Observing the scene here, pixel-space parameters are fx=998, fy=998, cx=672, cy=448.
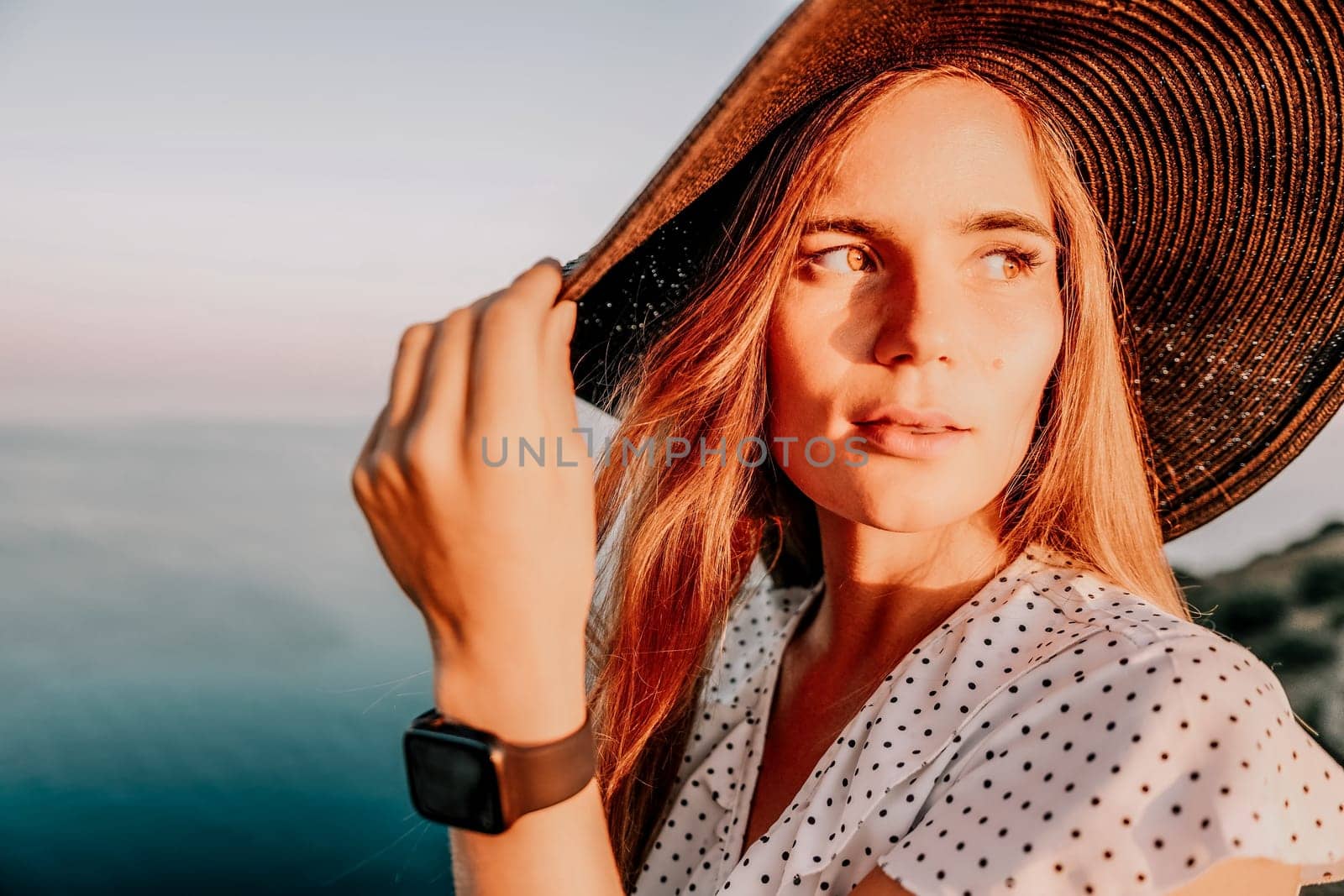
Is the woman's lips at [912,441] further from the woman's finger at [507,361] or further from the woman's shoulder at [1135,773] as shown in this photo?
the woman's finger at [507,361]

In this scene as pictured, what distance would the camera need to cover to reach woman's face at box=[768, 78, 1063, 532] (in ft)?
4.66

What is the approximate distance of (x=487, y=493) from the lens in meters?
1.16

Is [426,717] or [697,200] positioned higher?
[697,200]

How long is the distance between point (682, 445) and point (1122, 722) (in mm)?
886

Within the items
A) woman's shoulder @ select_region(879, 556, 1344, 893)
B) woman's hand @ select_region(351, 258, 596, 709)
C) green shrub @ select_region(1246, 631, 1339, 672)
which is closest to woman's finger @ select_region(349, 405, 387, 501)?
woman's hand @ select_region(351, 258, 596, 709)

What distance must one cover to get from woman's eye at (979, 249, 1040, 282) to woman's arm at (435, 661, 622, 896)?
0.86 meters

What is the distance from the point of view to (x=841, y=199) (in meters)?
1.46

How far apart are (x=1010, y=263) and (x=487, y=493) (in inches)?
34.9

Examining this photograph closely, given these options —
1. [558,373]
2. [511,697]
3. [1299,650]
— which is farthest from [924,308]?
[1299,650]

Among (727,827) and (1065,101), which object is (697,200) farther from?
(727,827)

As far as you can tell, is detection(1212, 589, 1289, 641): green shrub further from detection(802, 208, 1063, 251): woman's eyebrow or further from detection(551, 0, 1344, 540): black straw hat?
detection(802, 208, 1063, 251): woman's eyebrow

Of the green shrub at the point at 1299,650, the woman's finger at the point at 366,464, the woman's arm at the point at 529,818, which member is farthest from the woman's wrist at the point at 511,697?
the green shrub at the point at 1299,650

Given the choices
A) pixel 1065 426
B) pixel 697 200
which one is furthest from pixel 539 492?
pixel 1065 426

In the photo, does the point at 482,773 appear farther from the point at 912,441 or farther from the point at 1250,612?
the point at 1250,612
